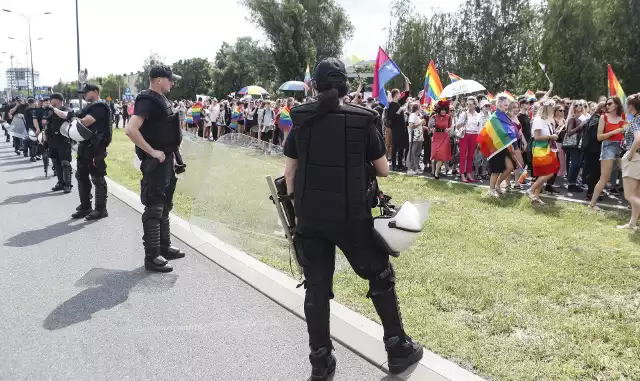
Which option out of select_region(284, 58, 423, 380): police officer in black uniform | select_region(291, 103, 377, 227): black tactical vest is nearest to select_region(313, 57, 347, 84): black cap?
select_region(284, 58, 423, 380): police officer in black uniform

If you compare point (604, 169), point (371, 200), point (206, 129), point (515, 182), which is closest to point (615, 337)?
point (371, 200)

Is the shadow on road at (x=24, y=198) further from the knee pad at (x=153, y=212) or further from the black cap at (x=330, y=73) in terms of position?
the black cap at (x=330, y=73)

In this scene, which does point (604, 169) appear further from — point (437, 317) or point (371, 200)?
point (371, 200)

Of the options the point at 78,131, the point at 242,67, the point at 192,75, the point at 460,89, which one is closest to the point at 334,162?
the point at 78,131

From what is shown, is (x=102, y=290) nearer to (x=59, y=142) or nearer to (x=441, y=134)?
(x=59, y=142)

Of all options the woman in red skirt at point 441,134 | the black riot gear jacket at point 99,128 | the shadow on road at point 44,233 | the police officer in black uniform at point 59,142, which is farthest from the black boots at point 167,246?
the woman in red skirt at point 441,134

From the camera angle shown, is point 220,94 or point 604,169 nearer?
point 604,169

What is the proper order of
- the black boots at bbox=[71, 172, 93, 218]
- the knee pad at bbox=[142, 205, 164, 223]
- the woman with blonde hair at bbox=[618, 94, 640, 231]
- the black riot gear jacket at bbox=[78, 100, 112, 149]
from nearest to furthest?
the knee pad at bbox=[142, 205, 164, 223]
the woman with blonde hair at bbox=[618, 94, 640, 231]
the black riot gear jacket at bbox=[78, 100, 112, 149]
the black boots at bbox=[71, 172, 93, 218]

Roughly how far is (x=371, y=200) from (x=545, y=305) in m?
2.01

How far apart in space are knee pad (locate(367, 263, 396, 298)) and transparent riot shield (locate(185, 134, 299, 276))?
100 cm

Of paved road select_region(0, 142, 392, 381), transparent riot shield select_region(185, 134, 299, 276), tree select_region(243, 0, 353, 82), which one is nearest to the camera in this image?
paved road select_region(0, 142, 392, 381)

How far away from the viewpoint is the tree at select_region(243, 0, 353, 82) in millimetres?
41969

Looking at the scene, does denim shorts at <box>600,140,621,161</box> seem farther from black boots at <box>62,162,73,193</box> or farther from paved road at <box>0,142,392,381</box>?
black boots at <box>62,162,73,193</box>

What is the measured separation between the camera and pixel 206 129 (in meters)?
20.2
